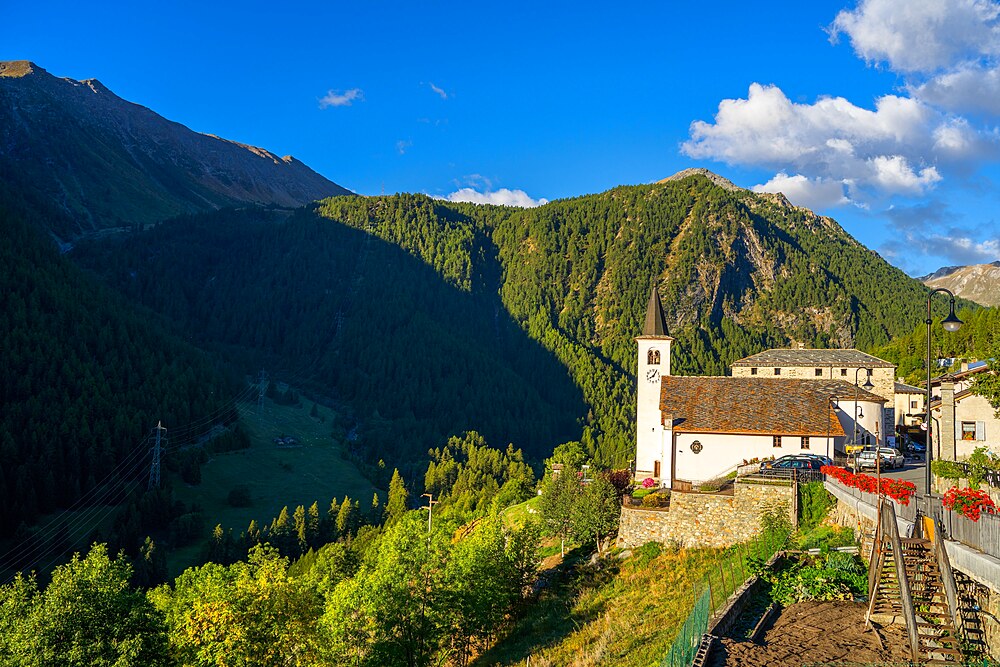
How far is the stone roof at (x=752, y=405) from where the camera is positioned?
4416 centimetres

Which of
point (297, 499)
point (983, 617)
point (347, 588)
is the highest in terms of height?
point (983, 617)

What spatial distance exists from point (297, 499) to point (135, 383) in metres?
49.8

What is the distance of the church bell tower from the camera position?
5244 centimetres

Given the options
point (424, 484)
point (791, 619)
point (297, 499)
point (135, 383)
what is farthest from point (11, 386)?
point (791, 619)

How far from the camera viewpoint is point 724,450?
44.7 metres

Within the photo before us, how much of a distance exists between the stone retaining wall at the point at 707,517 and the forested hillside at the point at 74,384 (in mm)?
95319

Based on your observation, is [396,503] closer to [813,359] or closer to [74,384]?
[813,359]

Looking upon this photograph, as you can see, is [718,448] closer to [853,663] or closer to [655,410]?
[655,410]

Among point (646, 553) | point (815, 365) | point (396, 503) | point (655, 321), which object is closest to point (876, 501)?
point (646, 553)

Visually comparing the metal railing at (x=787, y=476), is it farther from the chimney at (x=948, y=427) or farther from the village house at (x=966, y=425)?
the chimney at (x=948, y=427)

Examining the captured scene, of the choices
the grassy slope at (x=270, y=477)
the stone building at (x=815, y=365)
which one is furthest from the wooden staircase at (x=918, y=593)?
the grassy slope at (x=270, y=477)

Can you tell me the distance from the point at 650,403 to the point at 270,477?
95.4 metres

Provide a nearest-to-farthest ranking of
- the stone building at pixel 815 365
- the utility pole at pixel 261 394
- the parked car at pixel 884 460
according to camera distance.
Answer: the parked car at pixel 884 460
the stone building at pixel 815 365
the utility pole at pixel 261 394

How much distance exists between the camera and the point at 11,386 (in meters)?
130
